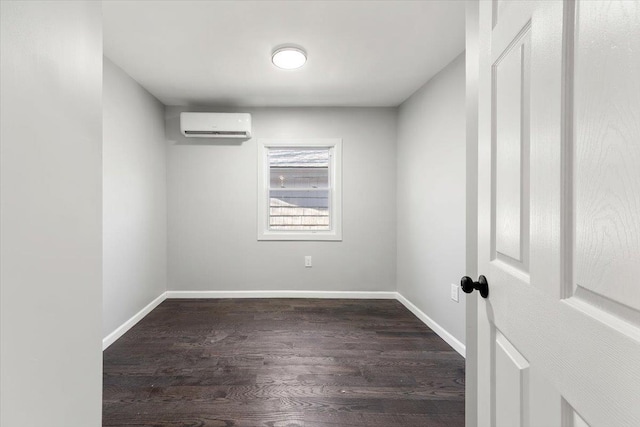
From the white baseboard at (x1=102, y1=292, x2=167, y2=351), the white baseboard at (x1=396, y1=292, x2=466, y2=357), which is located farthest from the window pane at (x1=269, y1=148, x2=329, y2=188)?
the white baseboard at (x1=102, y1=292, x2=167, y2=351)

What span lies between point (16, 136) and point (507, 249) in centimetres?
123

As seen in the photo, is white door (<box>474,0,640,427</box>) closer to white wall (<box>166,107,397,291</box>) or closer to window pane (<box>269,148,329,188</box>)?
white wall (<box>166,107,397,291</box>)

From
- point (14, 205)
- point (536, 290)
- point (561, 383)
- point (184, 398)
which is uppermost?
point (14, 205)

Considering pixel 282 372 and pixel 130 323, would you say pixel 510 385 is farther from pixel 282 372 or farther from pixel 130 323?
pixel 130 323

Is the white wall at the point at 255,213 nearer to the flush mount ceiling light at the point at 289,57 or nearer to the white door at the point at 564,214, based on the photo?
the flush mount ceiling light at the point at 289,57

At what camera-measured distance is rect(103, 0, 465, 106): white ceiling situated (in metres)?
1.93

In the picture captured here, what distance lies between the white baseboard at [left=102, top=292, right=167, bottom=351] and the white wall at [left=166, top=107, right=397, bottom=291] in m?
0.29

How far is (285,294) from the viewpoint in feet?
12.4

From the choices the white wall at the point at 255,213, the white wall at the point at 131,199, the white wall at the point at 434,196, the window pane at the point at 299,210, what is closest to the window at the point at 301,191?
the window pane at the point at 299,210

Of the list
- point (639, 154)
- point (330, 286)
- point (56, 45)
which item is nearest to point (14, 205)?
point (56, 45)

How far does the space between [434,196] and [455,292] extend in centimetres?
91

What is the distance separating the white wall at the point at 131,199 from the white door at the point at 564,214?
2.82 metres

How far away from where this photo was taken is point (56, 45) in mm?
821

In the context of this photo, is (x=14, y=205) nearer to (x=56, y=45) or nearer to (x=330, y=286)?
(x=56, y=45)
